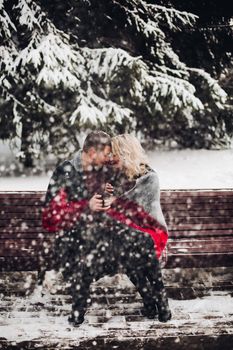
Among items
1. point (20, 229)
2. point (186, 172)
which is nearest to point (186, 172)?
point (186, 172)

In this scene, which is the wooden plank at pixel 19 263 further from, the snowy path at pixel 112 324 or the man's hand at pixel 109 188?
the man's hand at pixel 109 188

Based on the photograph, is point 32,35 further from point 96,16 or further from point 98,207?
point 98,207

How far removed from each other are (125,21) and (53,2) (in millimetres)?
1528

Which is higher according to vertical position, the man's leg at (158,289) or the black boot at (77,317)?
the man's leg at (158,289)

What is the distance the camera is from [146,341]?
3645 millimetres

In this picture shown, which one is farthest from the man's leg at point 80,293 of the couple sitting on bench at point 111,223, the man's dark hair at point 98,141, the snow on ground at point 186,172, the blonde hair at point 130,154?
the snow on ground at point 186,172

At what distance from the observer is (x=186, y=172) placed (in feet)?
34.0

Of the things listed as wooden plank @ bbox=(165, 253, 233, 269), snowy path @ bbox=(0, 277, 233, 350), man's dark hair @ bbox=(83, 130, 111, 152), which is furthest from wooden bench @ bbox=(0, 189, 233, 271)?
man's dark hair @ bbox=(83, 130, 111, 152)

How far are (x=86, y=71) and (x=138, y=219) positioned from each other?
5712mm

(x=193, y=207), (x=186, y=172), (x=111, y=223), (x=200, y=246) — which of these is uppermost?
(x=111, y=223)

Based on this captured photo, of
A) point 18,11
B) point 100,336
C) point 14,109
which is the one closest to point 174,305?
point 100,336

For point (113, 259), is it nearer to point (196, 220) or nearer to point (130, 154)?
point (130, 154)

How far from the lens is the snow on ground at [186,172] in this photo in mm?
9148

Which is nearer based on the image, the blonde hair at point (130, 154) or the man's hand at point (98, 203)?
the man's hand at point (98, 203)
